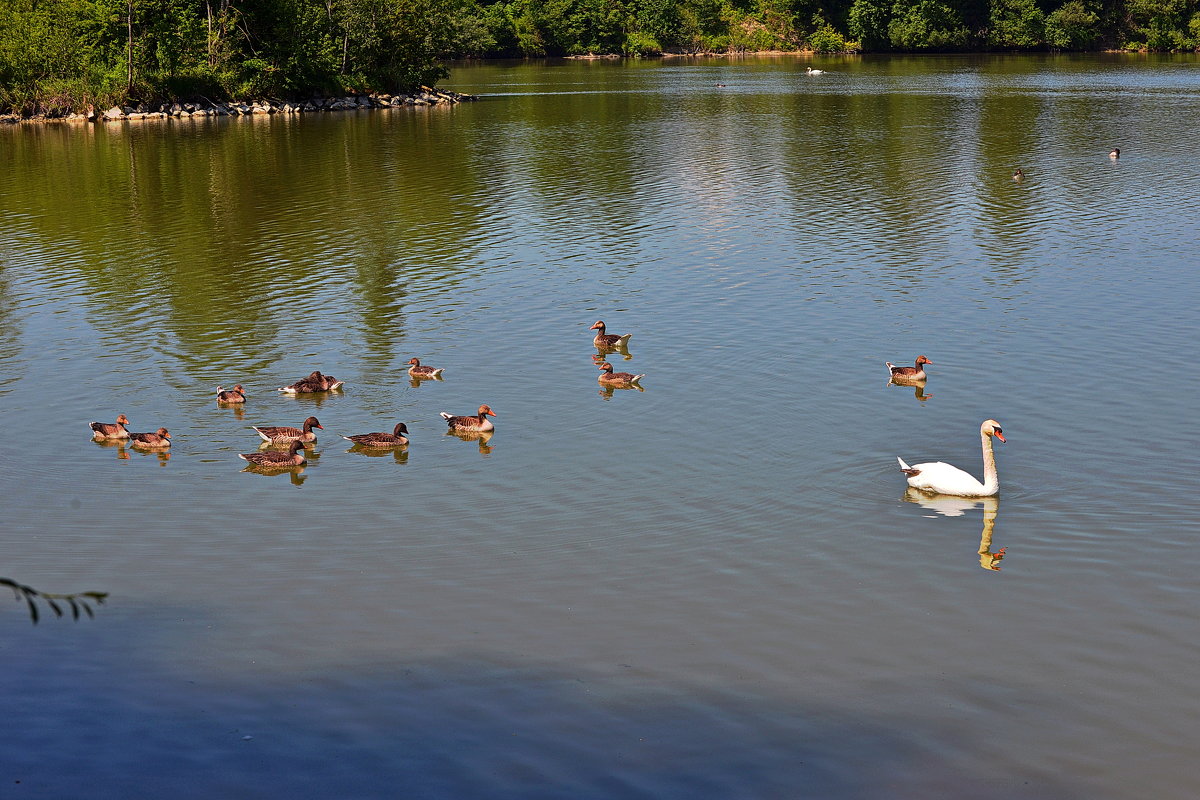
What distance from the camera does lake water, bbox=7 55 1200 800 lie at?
10180 millimetres

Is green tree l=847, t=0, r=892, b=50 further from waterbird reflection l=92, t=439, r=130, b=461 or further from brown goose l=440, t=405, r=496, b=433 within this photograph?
waterbird reflection l=92, t=439, r=130, b=461

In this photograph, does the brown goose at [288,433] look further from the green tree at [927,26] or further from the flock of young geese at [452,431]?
the green tree at [927,26]

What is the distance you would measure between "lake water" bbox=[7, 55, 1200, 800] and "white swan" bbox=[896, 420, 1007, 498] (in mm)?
216

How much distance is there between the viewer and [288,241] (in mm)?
34219

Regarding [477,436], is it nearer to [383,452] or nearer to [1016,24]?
[383,452]

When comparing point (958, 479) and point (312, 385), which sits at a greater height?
point (312, 385)

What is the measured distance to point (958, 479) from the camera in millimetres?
15242

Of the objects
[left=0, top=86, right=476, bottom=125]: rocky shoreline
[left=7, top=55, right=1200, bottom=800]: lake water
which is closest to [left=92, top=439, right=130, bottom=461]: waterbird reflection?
[left=7, top=55, right=1200, bottom=800]: lake water

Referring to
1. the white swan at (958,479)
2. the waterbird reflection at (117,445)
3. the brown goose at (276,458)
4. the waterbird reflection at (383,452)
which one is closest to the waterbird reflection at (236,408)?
the waterbird reflection at (117,445)

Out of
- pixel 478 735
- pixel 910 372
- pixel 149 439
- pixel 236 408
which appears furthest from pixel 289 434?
pixel 910 372

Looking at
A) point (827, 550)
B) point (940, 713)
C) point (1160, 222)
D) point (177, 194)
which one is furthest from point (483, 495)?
point (177, 194)

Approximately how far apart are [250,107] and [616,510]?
228 ft

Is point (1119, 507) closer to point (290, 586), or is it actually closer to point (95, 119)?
point (290, 586)

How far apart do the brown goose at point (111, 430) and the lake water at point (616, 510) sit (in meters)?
0.22
